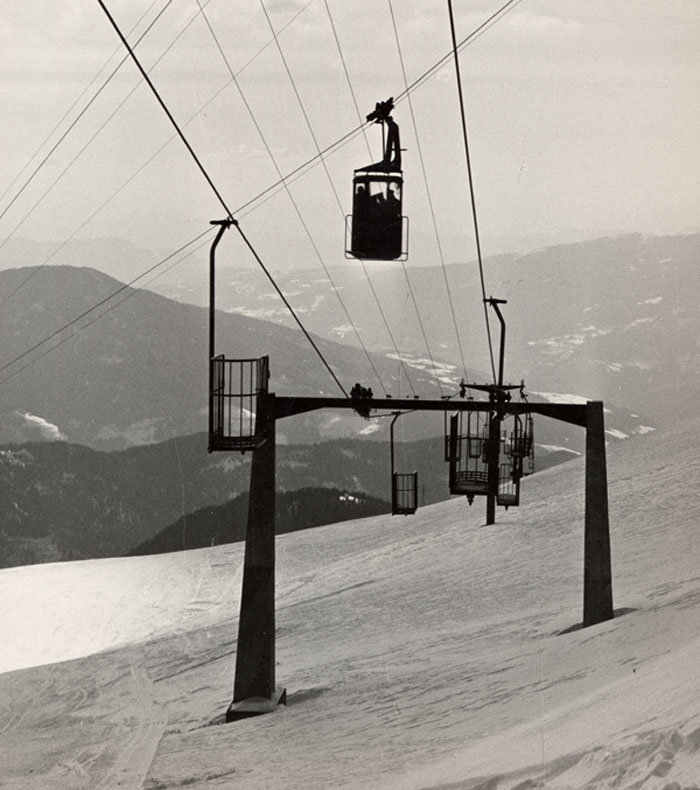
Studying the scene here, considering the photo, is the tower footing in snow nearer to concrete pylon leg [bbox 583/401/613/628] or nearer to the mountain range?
concrete pylon leg [bbox 583/401/613/628]

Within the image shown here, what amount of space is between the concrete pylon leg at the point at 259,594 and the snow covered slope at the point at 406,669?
0.47 metres

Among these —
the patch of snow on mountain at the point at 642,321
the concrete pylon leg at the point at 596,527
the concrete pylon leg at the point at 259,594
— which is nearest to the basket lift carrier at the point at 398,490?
the concrete pylon leg at the point at 259,594

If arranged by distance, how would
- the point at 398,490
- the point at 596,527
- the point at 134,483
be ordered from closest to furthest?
the point at 596,527 < the point at 398,490 < the point at 134,483

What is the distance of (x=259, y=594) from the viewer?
14.3 metres

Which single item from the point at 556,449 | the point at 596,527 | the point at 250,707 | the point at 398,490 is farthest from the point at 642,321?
the point at 250,707

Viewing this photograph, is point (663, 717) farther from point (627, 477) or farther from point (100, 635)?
point (627, 477)

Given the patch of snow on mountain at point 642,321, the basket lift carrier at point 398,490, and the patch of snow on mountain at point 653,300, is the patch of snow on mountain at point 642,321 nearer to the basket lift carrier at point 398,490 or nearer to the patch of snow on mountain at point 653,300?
the patch of snow on mountain at point 653,300

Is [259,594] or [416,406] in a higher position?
[416,406]

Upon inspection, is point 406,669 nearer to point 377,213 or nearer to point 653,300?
point 377,213

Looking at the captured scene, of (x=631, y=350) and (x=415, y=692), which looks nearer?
(x=415, y=692)

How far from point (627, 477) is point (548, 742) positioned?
29652mm

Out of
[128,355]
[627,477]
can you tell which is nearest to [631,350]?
[128,355]

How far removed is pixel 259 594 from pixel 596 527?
16.6 ft

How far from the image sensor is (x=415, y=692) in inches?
585
